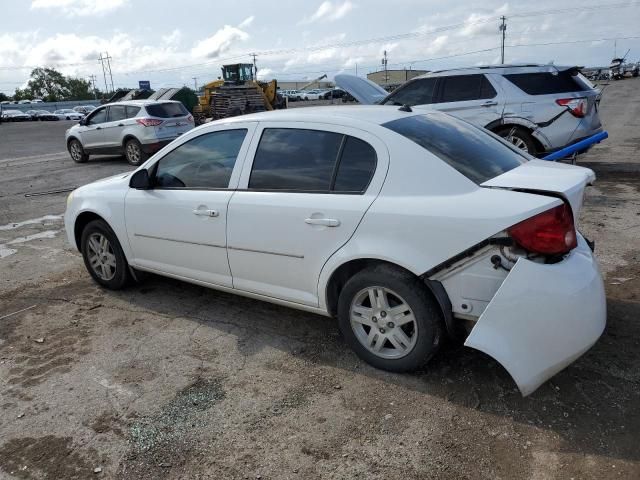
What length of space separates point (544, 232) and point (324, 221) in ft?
4.23

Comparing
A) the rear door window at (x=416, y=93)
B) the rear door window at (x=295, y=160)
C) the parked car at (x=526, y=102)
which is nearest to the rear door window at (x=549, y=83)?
the parked car at (x=526, y=102)

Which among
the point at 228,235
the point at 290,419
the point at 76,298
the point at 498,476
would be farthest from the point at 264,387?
the point at 76,298

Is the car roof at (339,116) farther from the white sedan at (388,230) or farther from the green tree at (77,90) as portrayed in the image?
the green tree at (77,90)

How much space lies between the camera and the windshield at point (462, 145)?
10.8 feet

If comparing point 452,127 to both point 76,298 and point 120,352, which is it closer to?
point 120,352

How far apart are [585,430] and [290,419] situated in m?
1.58

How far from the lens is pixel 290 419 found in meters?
3.06

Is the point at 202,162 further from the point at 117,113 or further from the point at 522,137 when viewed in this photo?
the point at 117,113

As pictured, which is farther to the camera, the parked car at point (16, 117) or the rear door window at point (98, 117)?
the parked car at point (16, 117)

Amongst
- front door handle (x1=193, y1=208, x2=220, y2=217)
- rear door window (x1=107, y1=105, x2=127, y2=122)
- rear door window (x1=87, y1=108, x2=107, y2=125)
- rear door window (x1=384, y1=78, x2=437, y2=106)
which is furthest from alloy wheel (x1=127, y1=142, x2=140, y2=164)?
front door handle (x1=193, y1=208, x2=220, y2=217)

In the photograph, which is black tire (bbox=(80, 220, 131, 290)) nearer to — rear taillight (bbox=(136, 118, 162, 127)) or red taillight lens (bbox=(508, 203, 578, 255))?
red taillight lens (bbox=(508, 203, 578, 255))

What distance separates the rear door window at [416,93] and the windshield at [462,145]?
609 centimetres

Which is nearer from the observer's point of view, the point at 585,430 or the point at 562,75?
the point at 585,430

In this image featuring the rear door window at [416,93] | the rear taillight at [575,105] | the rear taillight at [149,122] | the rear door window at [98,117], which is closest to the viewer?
the rear taillight at [575,105]
